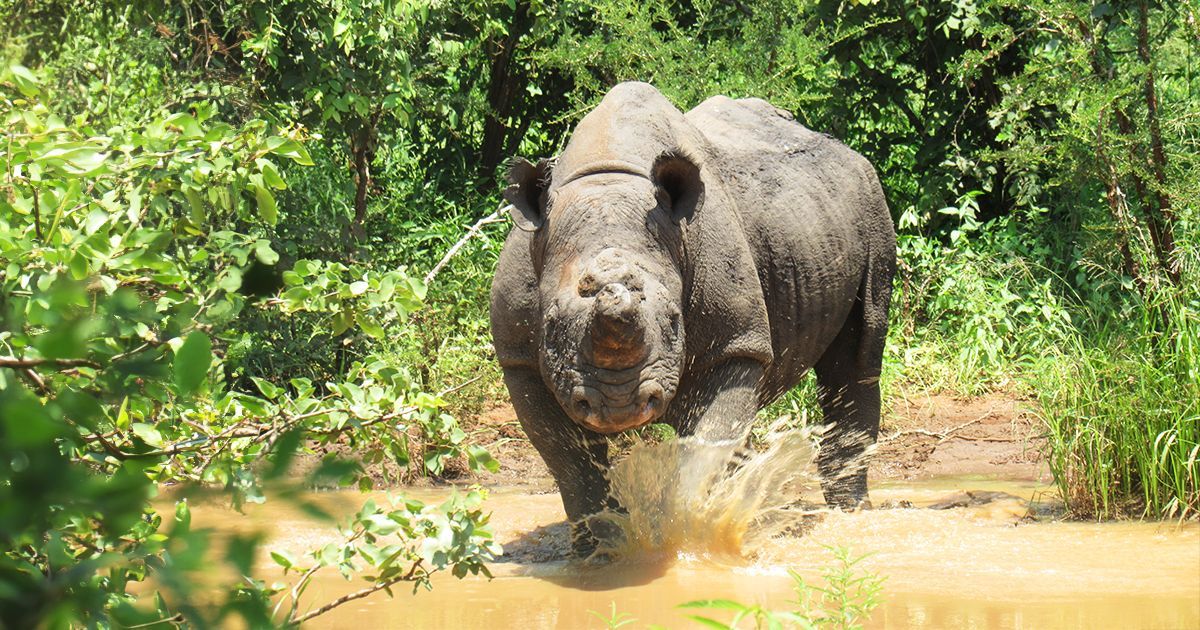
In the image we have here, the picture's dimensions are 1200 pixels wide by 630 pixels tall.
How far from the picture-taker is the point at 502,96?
11.6m

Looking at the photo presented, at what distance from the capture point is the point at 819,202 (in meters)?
6.68

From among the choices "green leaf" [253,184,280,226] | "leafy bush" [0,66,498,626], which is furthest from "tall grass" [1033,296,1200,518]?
"green leaf" [253,184,280,226]

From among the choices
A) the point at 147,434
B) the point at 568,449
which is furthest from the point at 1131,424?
the point at 147,434

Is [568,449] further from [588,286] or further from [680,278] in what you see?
[588,286]

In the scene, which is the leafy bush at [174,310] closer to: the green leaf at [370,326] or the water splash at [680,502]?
the green leaf at [370,326]

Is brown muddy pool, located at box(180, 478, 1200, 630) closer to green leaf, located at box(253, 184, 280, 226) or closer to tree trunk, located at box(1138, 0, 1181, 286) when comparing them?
green leaf, located at box(253, 184, 280, 226)

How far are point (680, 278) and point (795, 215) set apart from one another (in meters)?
1.18

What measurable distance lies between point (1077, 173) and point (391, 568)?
5324 millimetres

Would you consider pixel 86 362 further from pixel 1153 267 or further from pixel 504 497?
pixel 1153 267

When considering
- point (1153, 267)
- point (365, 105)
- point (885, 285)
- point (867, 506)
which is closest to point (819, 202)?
point (885, 285)

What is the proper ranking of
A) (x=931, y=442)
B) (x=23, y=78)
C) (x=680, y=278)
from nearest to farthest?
1. (x=23, y=78)
2. (x=680, y=278)
3. (x=931, y=442)

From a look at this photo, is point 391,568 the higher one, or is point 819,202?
point 819,202

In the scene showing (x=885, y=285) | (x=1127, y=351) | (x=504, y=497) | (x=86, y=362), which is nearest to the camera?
(x=86, y=362)

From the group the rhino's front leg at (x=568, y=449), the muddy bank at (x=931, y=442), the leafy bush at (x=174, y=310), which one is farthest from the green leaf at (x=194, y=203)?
the muddy bank at (x=931, y=442)
